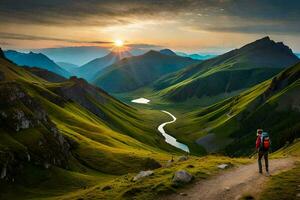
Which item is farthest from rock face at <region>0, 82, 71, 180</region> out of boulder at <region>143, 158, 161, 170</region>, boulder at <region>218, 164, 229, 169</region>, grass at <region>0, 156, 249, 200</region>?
boulder at <region>218, 164, 229, 169</region>

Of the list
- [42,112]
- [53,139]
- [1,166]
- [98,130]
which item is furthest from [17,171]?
[98,130]

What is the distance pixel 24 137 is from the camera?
79.6 metres

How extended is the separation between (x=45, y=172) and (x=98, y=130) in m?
95.4

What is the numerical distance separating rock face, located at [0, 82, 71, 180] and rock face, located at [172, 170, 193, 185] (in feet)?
121

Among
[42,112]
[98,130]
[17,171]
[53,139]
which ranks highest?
[98,130]

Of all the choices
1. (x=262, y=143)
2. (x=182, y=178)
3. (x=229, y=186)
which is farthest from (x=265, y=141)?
(x=182, y=178)

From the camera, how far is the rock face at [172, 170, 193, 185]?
39.6m

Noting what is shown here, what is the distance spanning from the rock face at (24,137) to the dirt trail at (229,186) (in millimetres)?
39212

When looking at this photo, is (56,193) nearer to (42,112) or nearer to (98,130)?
(42,112)

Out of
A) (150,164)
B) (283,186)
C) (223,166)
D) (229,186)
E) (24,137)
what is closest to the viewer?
(283,186)

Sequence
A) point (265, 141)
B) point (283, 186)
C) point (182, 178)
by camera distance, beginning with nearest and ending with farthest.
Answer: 1. point (283, 186)
2. point (182, 178)
3. point (265, 141)

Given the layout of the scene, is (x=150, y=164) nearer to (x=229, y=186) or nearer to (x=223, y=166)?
(x=223, y=166)

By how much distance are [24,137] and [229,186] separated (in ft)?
175

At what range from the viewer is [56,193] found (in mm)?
68438
